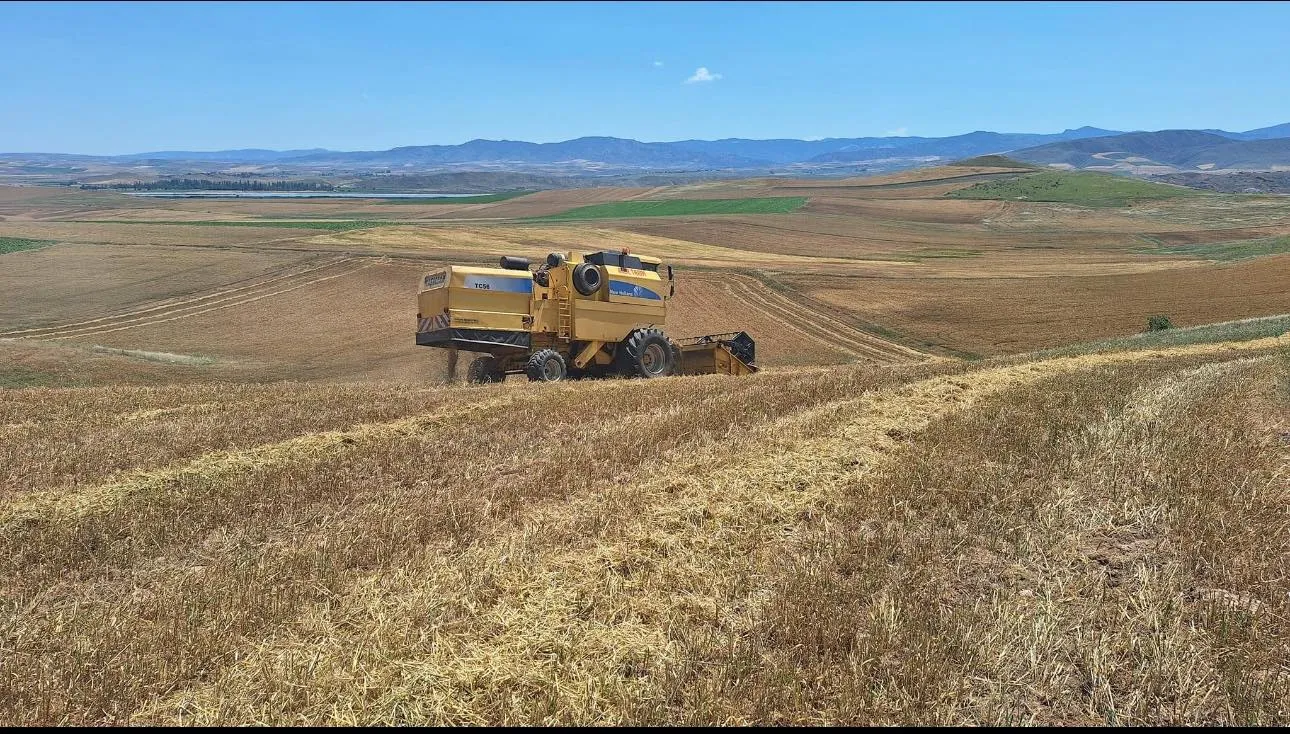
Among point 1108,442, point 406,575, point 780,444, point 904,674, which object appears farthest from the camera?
point 780,444

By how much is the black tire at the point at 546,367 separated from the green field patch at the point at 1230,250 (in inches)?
2000

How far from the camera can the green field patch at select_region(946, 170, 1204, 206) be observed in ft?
343

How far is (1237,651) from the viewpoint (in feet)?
13.3

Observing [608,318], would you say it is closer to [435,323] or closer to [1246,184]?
[435,323]

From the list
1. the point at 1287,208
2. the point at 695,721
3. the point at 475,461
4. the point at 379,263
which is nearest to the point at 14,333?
the point at 379,263

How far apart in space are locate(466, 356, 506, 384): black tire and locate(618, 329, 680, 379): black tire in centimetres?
289

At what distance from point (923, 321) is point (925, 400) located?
25484 mm

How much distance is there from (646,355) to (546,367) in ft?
8.97

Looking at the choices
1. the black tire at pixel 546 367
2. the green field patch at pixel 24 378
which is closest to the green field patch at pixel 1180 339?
the black tire at pixel 546 367

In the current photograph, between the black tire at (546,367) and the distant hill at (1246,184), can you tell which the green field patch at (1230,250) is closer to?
the black tire at (546,367)

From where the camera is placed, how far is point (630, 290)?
18.7 m

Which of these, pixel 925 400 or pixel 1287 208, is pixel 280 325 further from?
pixel 1287 208

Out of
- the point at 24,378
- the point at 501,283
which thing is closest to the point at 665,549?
the point at 501,283

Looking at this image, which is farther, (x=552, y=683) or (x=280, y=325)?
(x=280, y=325)
